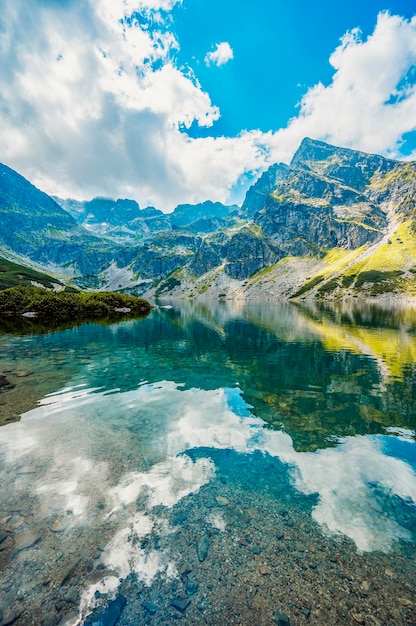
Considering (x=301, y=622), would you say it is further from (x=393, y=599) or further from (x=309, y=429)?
(x=309, y=429)

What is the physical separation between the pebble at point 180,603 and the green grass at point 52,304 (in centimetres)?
10512

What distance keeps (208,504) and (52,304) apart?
114448 mm

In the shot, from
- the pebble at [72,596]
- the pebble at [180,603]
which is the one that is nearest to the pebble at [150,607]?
the pebble at [180,603]

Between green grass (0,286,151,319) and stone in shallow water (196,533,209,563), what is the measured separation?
340 ft

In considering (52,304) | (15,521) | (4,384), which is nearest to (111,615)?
(15,521)

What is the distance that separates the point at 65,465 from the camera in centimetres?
1505

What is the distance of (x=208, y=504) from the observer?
1257 centimetres

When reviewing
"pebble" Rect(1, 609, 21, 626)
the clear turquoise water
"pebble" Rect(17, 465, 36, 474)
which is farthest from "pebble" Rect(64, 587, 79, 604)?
"pebble" Rect(17, 465, 36, 474)

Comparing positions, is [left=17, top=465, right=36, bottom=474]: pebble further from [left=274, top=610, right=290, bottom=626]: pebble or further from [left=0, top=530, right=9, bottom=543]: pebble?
[left=274, top=610, right=290, bottom=626]: pebble

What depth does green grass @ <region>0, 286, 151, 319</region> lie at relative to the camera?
341ft

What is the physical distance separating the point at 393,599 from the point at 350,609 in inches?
59.5

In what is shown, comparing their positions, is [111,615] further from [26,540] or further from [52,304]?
[52,304]

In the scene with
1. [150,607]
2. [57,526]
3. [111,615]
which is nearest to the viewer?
[111,615]

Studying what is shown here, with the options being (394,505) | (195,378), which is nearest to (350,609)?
(394,505)
